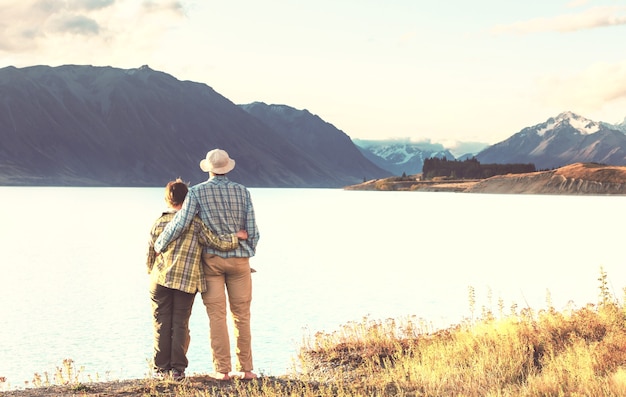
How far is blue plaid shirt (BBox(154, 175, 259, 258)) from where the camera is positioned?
30.5 feet

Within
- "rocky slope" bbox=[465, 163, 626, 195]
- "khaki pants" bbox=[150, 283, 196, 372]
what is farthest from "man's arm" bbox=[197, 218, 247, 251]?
"rocky slope" bbox=[465, 163, 626, 195]

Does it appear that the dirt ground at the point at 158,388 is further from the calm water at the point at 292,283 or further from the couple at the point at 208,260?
the calm water at the point at 292,283

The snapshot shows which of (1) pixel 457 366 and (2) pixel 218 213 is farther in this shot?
(1) pixel 457 366

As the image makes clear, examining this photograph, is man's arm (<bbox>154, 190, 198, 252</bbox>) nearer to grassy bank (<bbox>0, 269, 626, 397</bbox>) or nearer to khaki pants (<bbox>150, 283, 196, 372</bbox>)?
khaki pants (<bbox>150, 283, 196, 372</bbox>)

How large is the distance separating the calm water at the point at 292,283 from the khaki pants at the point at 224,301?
1935mm

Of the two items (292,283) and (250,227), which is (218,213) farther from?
(292,283)

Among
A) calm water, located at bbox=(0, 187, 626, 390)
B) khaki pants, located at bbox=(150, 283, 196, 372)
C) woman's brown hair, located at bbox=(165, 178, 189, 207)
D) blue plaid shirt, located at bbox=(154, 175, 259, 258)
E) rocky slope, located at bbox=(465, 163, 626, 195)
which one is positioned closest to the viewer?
blue plaid shirt, located at bbox=(154, 175, 259, 258)

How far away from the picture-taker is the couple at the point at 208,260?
9.40m

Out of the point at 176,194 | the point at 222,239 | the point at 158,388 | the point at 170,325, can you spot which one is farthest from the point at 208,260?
the point at 158,388

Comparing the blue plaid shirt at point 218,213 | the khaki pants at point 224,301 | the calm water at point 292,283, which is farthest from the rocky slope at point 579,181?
the blue plaid shirt at point 218,213

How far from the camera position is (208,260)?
9.50 m

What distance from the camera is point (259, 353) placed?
17.1 meters

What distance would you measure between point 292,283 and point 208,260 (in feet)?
69.1

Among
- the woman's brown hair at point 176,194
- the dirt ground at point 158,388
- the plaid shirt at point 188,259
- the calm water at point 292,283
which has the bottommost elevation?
the calm water at point 292,283
